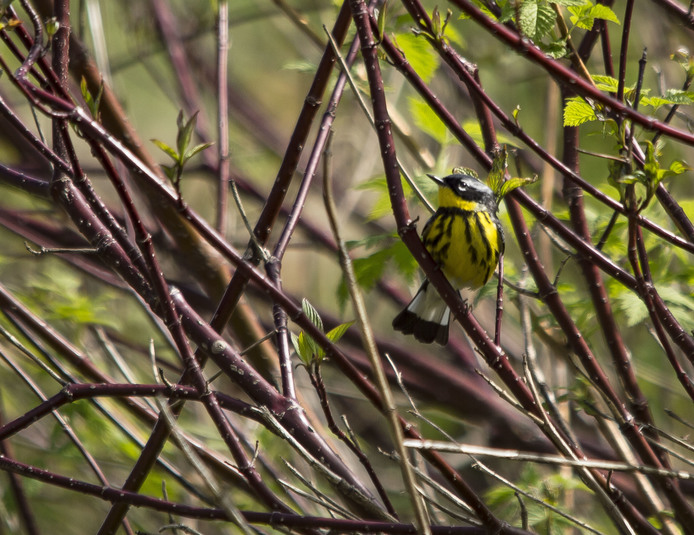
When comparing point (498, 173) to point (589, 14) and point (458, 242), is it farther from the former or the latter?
point (458, 242)

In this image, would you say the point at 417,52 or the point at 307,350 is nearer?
the point at 307,350

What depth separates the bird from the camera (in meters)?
3.25

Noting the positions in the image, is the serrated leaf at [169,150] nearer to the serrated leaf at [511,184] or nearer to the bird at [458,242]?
the serrated leaf at [511,184]

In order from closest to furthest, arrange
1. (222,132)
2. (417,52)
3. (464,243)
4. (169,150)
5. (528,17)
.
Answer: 1. (169,150)
2. (528,17)
3. (222,132)
4. (417,52)
5. (464,243)

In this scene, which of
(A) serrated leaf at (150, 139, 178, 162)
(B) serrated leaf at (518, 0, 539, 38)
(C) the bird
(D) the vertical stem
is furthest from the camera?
(C) the bird

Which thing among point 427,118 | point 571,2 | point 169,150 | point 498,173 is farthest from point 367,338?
point 427,118

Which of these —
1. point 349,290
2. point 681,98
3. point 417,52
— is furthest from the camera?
point 417,52

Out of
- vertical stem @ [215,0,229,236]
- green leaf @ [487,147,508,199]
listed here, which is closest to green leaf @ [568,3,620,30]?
green leaf @ [487,147,508,199]

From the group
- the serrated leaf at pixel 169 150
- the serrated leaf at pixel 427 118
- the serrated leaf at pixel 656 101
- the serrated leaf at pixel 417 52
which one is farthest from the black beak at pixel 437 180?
the serrated leaf at pixel 169 150

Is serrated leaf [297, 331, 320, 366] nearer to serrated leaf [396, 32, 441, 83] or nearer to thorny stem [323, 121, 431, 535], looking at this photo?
thorny stem [323, 121, 431, 535]

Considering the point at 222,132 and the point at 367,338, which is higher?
the point at 222,132

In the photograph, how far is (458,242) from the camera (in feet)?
10.8

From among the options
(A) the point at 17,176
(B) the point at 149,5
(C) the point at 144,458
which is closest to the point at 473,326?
(C) the point at 144,458

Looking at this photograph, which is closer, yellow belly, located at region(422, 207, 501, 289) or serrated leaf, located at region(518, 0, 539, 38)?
serrated leaf, located at region(518, 0, 539, 38)
